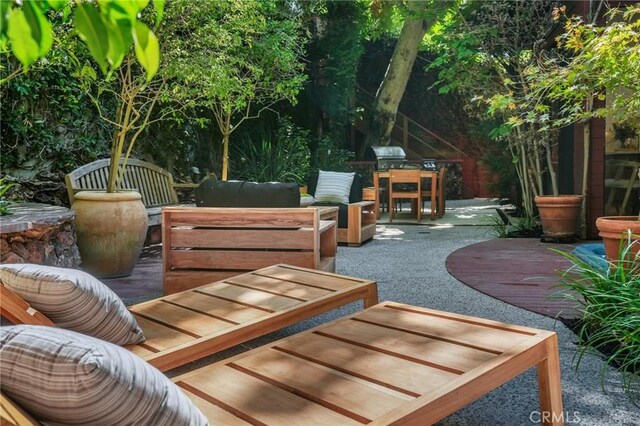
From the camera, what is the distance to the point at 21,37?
58 centimetres

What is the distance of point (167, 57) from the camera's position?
4.21 m

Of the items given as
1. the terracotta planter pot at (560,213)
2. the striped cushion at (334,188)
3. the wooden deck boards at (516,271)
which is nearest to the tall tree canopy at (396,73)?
the striped cushion at (334,188)

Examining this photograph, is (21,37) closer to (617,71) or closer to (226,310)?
(226,310)

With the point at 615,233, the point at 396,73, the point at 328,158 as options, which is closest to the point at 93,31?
the point at 615,233

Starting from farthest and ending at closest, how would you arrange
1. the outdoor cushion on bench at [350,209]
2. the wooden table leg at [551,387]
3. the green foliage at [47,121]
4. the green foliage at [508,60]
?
the green foliage at [508,60] → the outdoor cushion on bench at [350,209] → the green foliage at [47,121] → the wooden table leg at [551,387]

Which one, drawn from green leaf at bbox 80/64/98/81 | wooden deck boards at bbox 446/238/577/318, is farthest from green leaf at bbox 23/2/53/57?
wooden deck boards at bbox 446/238/577/318

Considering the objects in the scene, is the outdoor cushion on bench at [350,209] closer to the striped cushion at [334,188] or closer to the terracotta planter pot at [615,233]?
the striped cushion at [334,188]

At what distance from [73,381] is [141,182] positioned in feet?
17.9

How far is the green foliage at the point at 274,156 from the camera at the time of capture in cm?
797

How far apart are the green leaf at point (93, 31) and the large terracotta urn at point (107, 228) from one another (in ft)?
12.0

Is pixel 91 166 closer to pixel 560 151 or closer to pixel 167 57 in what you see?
pixel 167 57

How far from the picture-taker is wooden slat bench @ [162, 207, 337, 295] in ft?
10.9

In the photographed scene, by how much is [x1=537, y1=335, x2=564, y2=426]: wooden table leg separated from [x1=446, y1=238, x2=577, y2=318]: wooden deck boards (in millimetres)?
1046

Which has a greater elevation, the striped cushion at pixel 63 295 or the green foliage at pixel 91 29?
the green foliage at pixel 91 29
